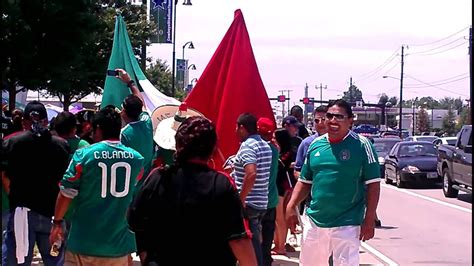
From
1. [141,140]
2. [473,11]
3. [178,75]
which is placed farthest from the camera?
[178,75]

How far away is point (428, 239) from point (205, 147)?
10.8m

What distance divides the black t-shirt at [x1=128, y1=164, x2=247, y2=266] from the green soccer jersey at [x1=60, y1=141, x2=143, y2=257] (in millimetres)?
1516

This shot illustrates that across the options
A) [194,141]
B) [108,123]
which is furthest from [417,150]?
[194,141]

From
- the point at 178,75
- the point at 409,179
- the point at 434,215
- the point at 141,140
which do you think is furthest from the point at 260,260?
the point at 178,75

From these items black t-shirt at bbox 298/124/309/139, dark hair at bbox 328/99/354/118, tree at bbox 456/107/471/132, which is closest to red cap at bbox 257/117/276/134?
dark hair at bbox 328/99/354/118

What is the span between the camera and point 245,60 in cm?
827

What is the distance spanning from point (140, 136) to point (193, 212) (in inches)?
131

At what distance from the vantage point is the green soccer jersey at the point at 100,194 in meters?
5.89

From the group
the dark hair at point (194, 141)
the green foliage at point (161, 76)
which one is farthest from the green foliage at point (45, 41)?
the green foliage at point (161, 76)

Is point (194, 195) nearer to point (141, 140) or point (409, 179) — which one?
point (141, 140)

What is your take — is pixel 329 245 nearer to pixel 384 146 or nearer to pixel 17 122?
pixel 17 122

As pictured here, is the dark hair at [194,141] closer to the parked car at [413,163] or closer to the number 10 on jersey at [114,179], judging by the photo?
the number 10 on jersey at [114,179]

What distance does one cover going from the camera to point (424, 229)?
52.9ft

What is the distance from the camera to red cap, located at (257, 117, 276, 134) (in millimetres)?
8062
